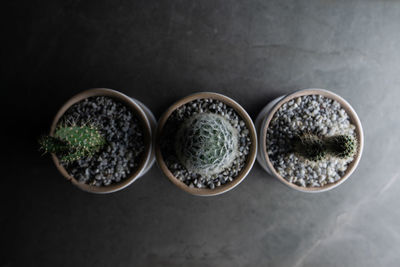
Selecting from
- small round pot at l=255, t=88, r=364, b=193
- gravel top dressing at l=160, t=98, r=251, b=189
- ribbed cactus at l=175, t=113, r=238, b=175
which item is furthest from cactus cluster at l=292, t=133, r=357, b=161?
ribbed cactus at l=175, t=113, r=238, b=175

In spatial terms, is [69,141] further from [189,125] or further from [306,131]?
[306,131]

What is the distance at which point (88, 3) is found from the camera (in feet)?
5.96

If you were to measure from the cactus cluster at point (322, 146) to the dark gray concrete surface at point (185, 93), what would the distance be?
1.29ft

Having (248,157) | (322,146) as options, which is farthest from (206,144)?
(322,146)

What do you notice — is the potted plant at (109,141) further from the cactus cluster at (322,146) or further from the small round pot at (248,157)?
the cactus cluster at (322,146)

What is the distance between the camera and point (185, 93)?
1814 millimetres

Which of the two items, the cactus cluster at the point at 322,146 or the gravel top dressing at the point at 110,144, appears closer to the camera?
the cactus cluster at the point at 322,146

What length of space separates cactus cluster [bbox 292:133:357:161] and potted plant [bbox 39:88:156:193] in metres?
0.81

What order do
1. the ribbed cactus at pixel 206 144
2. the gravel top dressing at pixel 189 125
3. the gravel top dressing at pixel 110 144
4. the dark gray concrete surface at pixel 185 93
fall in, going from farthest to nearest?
the dark gray concrete surface at pixel 185 93, the gravel top dressing at pixel 110 144, the gravel top dressing at pixel 189 125, the ribbed cactus at pixel 206 144

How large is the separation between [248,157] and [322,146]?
0.37m

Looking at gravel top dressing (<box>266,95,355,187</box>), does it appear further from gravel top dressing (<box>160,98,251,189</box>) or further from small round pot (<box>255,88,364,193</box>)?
gravel top dressing (<box>160,98,251,189</box>)

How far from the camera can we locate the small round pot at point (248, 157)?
1.49 m

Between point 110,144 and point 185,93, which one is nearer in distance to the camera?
point 110,144

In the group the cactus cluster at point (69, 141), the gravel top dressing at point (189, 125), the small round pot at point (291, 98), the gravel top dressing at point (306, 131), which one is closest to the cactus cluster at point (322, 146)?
the gravel top dressing at point (306, 131)
